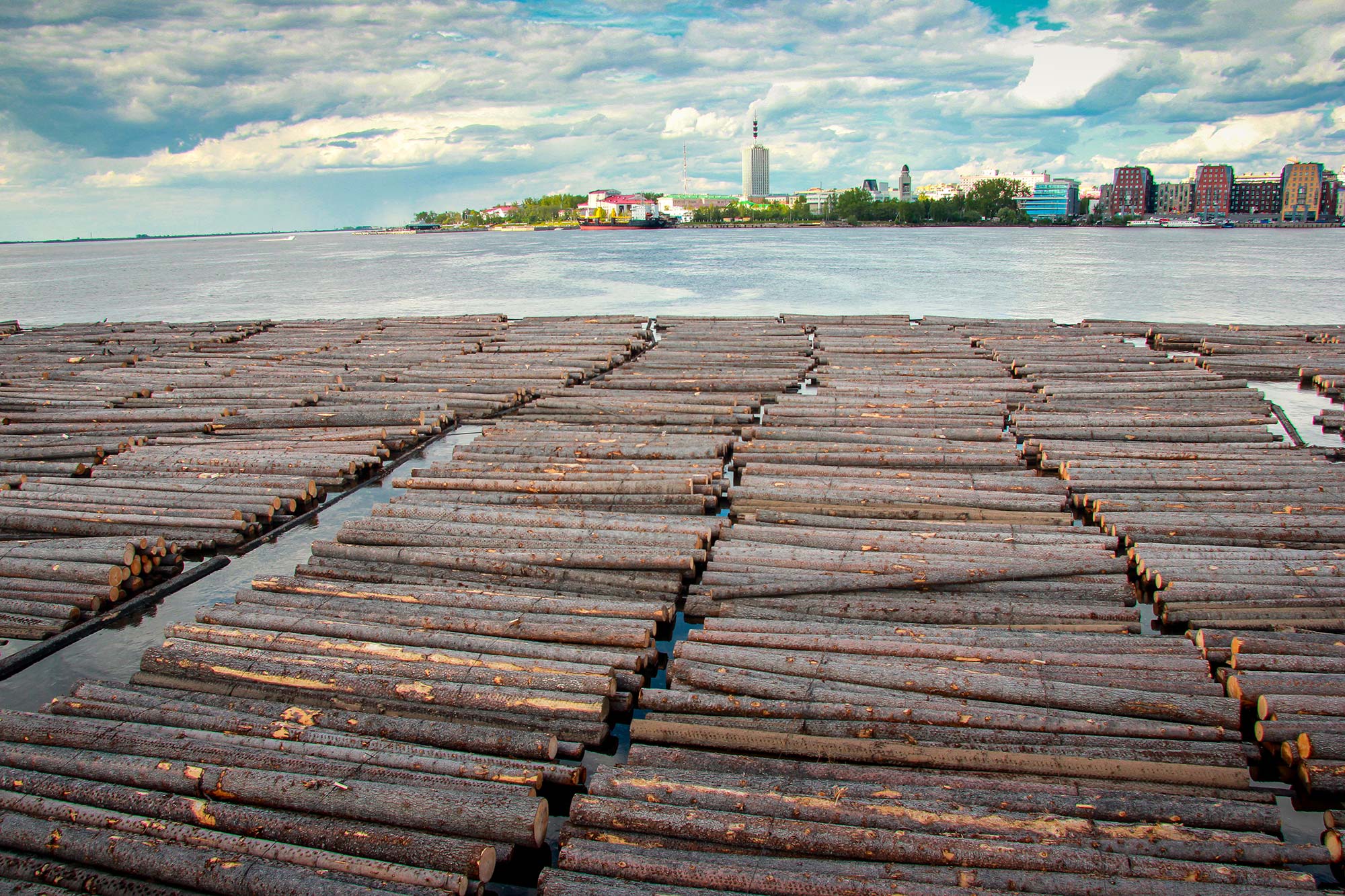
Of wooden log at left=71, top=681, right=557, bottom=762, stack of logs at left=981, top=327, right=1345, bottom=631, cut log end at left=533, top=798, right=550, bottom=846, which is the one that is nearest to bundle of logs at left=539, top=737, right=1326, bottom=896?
cut log end at left=533, top=798, right=550, bottom=846

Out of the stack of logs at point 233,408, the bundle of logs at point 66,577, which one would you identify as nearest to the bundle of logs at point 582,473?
the stack of logs at point 233,408

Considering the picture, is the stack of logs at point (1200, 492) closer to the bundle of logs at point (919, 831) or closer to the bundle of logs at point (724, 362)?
the bundle of logs at point (919, 831)

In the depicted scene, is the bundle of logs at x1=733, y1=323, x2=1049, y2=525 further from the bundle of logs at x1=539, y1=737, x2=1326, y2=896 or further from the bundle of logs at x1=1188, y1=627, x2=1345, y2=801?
the bundle of logs at x1=539, y1=737, x2=1326, y2=896

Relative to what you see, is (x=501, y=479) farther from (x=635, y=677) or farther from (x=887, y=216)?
(x=887, y=216)

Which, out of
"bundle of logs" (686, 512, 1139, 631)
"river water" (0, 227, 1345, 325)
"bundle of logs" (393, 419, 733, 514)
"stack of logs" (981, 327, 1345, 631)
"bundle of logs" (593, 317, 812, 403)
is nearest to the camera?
"bundle of logs" (686, 512, 1139, 631)

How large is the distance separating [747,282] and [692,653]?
5703 centimetres

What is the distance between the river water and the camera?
46375 mm

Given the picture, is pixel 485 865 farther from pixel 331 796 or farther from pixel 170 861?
pixel 170 861

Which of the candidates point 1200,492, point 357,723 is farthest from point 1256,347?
point 357,723

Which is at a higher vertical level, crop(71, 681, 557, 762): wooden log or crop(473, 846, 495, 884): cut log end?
crop(71, 681, 557, 762): wooden log

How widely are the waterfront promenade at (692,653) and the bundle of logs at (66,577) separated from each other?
0.06m

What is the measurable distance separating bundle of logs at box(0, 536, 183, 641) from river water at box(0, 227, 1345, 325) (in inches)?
1369

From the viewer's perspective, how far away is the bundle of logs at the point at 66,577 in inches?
383

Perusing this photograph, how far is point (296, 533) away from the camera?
13086 millimetres
